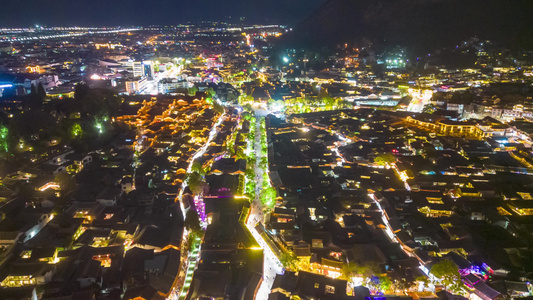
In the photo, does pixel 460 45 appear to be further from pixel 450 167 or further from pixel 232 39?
pixel 232 39

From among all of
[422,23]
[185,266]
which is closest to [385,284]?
[185,266]

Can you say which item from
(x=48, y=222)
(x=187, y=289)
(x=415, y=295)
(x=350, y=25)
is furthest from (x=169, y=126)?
(x=350, y=25)

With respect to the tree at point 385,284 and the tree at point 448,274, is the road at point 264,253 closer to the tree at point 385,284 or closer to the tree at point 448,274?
the tree at point 385,284

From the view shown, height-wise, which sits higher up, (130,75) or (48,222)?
(130,75)

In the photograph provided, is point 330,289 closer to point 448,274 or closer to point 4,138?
point 448,274

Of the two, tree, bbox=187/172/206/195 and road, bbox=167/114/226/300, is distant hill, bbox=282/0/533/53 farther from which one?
road, bbox=167/114/226/300

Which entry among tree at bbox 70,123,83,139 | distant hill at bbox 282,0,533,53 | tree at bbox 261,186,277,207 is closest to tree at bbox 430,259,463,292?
tree at bbox 261,186,277,207
